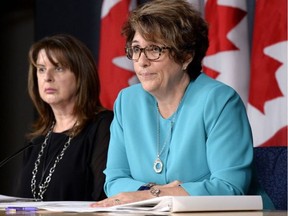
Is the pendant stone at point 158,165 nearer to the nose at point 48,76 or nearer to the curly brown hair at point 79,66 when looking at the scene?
the curly brown hair at point 79,66

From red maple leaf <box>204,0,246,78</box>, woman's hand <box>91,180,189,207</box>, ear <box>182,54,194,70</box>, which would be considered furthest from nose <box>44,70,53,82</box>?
woman's hand <box>91,180,189,207</box>

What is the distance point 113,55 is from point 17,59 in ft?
4.00

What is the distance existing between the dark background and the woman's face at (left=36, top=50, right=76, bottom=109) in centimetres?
126

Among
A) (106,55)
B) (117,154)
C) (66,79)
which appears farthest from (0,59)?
(117,154)

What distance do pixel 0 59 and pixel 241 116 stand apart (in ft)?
10.0

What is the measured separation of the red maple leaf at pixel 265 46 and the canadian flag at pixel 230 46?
0.09 meters

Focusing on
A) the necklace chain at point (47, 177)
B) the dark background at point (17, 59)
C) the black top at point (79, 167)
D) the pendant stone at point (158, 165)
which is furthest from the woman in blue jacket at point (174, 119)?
the dark background at point (17, 59)

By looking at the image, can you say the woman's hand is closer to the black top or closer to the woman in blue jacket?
the woman in blue jacket

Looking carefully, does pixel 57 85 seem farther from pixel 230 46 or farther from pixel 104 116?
pixel 230 46

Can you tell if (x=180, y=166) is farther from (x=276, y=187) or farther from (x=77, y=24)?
(x=77, y=24)

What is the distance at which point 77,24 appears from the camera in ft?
16.0

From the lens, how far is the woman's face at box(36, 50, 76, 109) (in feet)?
12.0

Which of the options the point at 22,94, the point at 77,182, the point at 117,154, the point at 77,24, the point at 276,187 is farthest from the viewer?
the point at 22,94

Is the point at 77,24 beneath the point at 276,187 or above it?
above
